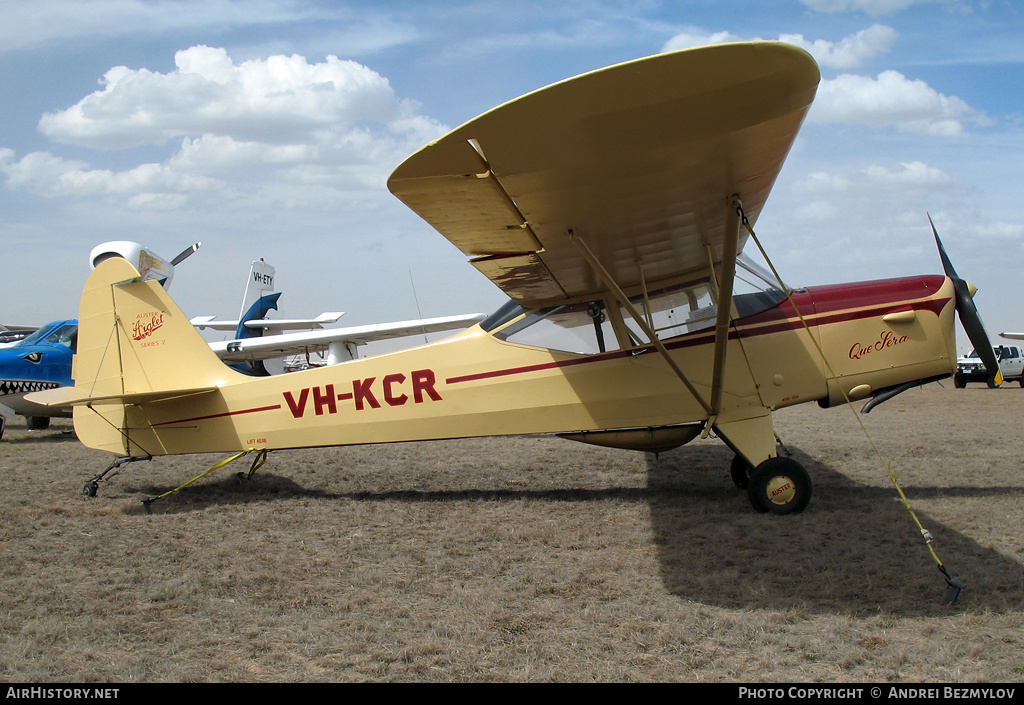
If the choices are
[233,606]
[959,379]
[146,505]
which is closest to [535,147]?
[233,606]

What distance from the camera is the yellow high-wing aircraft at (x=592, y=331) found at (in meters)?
3.29

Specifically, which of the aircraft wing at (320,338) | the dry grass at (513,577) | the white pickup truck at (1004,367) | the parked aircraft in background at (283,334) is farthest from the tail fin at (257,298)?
the white pickup truck at (1004,367)

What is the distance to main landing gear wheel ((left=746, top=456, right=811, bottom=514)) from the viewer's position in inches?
206

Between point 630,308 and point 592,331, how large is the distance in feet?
3.25

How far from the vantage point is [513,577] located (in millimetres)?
4113

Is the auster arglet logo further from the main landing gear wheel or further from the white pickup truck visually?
the white pickup truck

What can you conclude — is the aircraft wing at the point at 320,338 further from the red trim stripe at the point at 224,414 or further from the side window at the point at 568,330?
the side window at the point at 568,330

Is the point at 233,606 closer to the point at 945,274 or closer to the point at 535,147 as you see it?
the point at 535,147

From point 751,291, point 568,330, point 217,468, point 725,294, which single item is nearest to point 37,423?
point 217,468

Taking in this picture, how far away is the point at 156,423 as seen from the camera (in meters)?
6.59

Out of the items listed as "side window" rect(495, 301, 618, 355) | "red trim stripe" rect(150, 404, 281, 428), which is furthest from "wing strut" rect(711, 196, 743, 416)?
"red trim stripe" rect(150, 404, 281, 428)

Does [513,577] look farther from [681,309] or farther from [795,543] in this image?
[681,309]

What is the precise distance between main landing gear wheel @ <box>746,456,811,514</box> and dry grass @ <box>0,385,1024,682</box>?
0.16 metres

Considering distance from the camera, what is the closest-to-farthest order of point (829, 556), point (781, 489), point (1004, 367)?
point (829, 556)
point (781, 489)
point (1004, 367)
